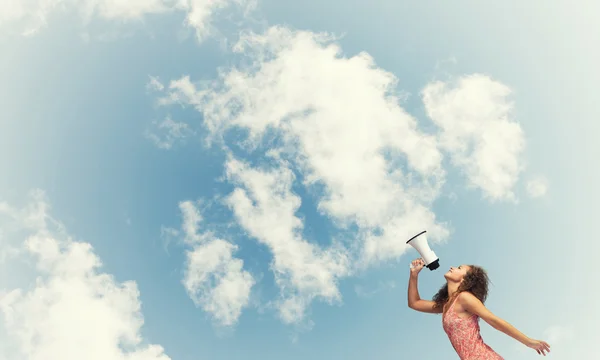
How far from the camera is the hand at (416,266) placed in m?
6.39

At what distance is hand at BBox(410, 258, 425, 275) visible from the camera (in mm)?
6386

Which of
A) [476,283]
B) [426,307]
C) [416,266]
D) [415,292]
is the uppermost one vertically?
[416,266]

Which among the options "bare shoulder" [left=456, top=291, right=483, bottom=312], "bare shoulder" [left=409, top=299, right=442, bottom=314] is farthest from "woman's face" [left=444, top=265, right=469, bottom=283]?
"bare shoulder" [left=409, top=299, right=442, bottom=314]

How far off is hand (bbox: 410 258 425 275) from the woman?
1.41 feet

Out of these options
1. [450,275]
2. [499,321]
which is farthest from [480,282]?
[499,321]

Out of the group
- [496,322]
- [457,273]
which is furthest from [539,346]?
[457,273]

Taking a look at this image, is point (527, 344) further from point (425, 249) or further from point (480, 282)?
point (425, 249)

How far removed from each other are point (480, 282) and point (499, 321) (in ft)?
2.40

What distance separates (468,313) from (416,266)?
110 cm

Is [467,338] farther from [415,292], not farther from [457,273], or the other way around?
[415,292]

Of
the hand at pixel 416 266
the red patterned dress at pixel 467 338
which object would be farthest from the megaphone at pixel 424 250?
the red patterned dress at pixel 467 338

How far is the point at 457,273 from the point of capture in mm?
5820

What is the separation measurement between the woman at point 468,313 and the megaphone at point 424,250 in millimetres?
376

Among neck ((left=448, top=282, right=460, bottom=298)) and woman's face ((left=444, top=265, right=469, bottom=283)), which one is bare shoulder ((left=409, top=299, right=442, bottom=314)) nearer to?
neck ((left=448, top=282, right=460, bottom=298))
